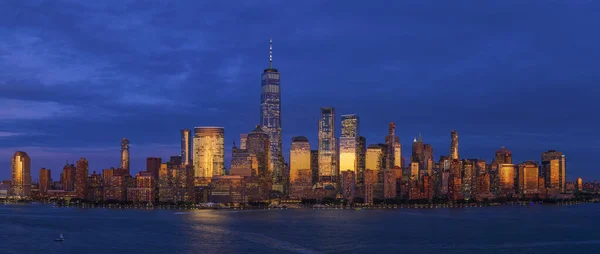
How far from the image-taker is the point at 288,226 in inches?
5354

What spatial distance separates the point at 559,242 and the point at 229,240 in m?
51.8

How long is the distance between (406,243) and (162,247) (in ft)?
119

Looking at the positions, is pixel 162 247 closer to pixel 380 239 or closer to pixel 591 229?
pixel 380 239

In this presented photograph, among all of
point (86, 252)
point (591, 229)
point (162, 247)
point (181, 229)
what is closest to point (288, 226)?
point (181, 229)

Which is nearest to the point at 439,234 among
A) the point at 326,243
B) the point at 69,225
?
the point at 326,243

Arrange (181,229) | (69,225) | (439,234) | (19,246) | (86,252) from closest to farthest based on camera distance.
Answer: (86,252) → (19,246) → (439,234) → (181,229) → (69,225)

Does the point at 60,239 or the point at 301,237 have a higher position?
the point at 301,237

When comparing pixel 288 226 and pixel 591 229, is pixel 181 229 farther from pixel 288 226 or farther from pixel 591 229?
pixel 591 229

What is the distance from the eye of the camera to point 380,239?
109875 mm

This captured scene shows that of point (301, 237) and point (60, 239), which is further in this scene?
point (301, 237)

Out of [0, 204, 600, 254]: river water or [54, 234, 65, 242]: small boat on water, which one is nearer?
[0, 204, 600, 254]: river water

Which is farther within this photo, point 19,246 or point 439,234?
point 439,234

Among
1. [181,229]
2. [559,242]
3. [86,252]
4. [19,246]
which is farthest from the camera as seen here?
[181,229]

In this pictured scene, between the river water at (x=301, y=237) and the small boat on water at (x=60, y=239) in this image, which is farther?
the small boat on water at (x=60, y=239)
